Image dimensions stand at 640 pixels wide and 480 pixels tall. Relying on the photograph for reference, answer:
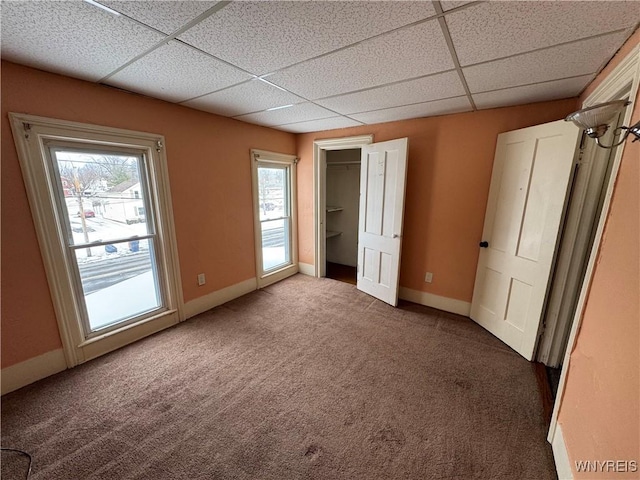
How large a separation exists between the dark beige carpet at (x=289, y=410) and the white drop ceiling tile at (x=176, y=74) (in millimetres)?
2191

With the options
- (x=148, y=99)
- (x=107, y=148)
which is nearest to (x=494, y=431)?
(x=107, y=148)

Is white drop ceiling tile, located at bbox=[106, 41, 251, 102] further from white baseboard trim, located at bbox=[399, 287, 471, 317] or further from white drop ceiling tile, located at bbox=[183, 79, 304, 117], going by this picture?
white baseboard trim, located at bbox=[399, 287, 471, 317]

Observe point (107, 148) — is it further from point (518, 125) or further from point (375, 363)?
point (518, 125)

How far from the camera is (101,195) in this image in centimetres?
209

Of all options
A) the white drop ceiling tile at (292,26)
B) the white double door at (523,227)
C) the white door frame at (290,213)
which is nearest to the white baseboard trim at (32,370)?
the white door frame at (290,213)

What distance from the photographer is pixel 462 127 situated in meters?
2.62

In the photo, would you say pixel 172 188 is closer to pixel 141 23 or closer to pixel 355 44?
pixel 141 23

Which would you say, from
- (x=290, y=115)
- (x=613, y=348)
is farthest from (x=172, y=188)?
(x=613, y=348)

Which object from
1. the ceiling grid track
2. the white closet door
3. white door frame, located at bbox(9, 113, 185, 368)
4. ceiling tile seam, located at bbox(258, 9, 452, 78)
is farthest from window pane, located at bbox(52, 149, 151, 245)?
the white closet door

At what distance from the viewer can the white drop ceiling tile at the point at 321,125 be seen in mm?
2991

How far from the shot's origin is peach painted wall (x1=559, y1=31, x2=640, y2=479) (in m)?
0.93

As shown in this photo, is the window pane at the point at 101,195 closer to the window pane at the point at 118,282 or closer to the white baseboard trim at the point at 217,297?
the window pane at the point at 118,282

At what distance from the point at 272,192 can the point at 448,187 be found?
2304 mm

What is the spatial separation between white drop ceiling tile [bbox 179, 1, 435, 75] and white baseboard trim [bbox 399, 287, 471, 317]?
8.97 feet
